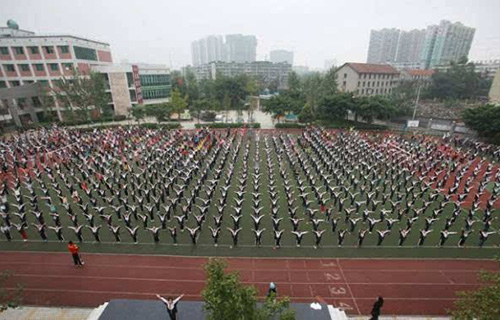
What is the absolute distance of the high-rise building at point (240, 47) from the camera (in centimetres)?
16450

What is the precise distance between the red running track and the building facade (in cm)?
3537

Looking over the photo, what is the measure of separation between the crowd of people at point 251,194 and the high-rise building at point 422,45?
312 ft

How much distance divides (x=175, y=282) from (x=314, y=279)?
17.2 feet

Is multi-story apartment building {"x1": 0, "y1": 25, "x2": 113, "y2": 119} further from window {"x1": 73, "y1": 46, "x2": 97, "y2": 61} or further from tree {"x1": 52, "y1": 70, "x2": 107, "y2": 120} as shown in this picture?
tree {"x1": 52, "y1": 70, "x2": 107, "y2": 120}

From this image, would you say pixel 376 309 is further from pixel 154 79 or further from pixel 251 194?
pixel 154 79

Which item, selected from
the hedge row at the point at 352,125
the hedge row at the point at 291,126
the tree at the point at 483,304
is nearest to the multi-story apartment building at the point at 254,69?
the hedge row at the point at 352,125

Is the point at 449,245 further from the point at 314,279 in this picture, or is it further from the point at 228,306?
the point at 228,306

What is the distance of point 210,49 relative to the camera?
6742 inches

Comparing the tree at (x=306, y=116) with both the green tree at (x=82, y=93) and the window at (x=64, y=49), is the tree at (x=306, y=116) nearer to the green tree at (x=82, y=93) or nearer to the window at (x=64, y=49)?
the green tree at (x=82, y=93)

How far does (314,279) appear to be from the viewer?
9.78 m

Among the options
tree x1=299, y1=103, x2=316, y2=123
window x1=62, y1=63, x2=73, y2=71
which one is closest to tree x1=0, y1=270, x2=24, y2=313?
tree x1=299, y1=103, x2=316, y2=123

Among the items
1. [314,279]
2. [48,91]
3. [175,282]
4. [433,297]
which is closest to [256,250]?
[314,279]

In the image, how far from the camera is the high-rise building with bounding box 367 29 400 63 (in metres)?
129

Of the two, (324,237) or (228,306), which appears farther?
(324,237)
